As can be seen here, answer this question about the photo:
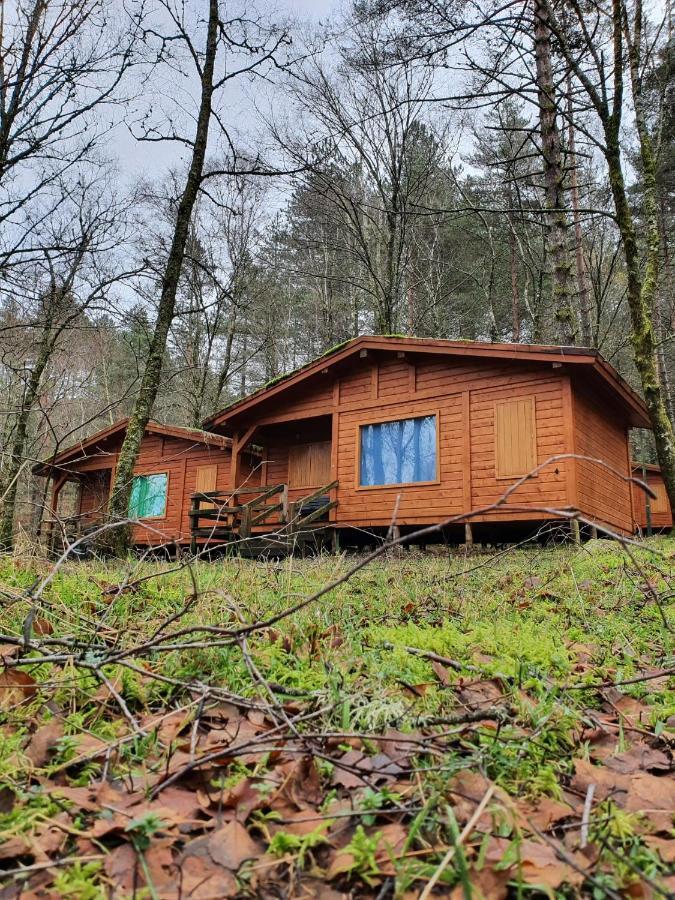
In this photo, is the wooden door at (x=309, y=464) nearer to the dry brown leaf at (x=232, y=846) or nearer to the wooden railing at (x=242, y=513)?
the wooden railing at (x=242, y=513)

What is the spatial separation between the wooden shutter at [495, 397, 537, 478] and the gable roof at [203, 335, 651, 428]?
37.9 inches

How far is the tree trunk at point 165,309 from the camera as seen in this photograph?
757 cm

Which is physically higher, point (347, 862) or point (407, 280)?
point (407, 280)

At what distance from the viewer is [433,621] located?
11.6 feet

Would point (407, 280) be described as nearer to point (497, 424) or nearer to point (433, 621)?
point (497, 424)

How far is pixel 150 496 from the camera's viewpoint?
17.7m

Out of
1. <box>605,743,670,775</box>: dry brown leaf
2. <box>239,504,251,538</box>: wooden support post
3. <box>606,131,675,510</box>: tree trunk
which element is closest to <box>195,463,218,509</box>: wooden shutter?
<box>239,504,251,538</box>: wooden support post

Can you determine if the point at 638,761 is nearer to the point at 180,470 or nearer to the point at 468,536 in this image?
the point at 468,536

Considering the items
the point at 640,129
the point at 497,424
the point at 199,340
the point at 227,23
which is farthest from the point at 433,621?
the point at 199,340

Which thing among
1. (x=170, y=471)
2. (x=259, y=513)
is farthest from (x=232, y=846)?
(x=170, y=471)

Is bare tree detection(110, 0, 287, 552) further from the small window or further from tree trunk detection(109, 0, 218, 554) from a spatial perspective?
the small window

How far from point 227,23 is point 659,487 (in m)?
19.6

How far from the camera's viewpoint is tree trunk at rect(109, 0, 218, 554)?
7573mm

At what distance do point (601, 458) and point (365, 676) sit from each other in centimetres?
1132
